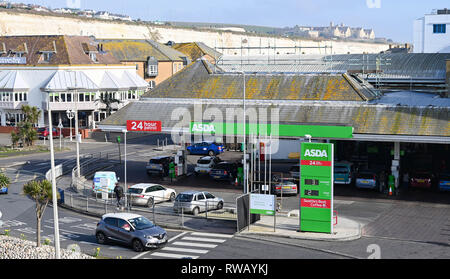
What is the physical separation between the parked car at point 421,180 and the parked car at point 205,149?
21941 millimetres

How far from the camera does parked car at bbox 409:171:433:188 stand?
4369 centimetres

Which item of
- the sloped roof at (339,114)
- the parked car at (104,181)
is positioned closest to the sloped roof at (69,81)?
the sloped roof at (339,114)

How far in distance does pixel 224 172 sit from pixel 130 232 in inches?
709

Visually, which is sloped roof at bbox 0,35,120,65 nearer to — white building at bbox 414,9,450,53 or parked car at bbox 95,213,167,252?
white building at bbox 414,9,450,53

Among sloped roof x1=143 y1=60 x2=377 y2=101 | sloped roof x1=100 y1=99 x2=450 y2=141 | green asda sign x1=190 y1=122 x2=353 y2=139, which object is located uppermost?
sloped roof x1=143 y1=60 x2=377 y2=101

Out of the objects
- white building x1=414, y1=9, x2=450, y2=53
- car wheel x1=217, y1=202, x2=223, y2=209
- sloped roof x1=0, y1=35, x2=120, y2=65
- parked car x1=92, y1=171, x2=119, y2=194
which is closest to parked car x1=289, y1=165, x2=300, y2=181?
car wheel x1=217, y1=202, x2=223, y2=209

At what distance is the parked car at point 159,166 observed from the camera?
48.7 meters

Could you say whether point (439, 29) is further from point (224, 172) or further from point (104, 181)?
point (104, 181)

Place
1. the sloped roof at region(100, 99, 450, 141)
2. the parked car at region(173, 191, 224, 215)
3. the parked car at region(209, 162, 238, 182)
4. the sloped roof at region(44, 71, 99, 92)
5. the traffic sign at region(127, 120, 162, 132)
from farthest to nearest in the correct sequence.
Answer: the sloped roof at region(44, 71, 99, 92)
the parked car at region(209, 162, 238, 182)
the traffic sign at region(127, 120, 162, 132)
the sloped roof at region(100, 99, 450, 141)
the parked car at region(173, 191, 224, 215)

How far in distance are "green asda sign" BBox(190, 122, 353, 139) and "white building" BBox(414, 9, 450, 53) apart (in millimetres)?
50855

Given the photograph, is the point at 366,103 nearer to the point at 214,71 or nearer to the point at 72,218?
the point at 214,71

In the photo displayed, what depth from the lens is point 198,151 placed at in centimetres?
6147

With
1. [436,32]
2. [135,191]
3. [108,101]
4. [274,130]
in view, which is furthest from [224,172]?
[436,32]

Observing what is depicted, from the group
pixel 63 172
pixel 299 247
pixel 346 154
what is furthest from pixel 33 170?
pixel 299 247
